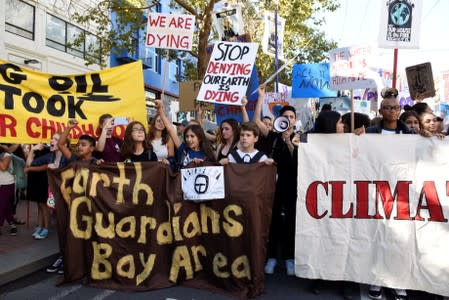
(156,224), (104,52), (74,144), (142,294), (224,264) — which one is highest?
(104,52)

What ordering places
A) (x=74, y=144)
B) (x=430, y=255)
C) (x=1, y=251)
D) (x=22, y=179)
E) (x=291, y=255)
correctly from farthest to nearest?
(x=22, y=179)
(x=74, y=144)
(x=1, y=251)
(x=291, y=255)
(x=430, y=255)

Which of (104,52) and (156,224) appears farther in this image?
→ (104,52)

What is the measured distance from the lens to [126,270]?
13.5 feet

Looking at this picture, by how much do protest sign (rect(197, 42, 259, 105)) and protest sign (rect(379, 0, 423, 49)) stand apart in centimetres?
199

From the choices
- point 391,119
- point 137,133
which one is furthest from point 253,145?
point 391,119

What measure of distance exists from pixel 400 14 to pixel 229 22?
3.16m

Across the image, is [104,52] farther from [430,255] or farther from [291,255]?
[430,255]

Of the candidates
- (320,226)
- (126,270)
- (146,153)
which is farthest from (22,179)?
(320,226)

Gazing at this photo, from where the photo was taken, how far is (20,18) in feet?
50.3

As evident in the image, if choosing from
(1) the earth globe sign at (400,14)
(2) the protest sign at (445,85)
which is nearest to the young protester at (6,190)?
(1) the earth globe sign at (400,14)

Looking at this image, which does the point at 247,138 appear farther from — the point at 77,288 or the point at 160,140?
the point at 77,288

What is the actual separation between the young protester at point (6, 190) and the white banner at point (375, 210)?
168 inches

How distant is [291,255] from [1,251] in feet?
11.4

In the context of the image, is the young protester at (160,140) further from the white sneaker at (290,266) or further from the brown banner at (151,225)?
the white sneaker at (290,266)
